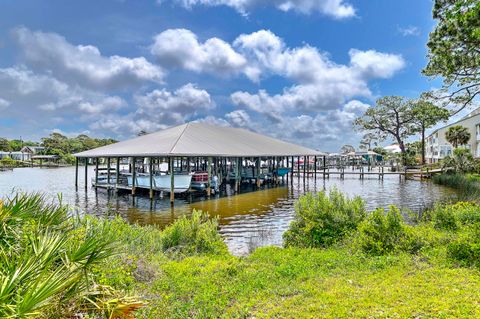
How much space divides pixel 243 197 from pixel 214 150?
13.6ft

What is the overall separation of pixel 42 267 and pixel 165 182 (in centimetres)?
1927

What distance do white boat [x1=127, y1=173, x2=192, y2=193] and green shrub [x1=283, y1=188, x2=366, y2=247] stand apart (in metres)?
13.0

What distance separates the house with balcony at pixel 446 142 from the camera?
45844 mm

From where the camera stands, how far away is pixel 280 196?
2461cm

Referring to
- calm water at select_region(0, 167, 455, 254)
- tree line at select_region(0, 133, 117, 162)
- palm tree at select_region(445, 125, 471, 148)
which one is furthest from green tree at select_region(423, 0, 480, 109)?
tree line at select_region(0, 133, 117, 162)

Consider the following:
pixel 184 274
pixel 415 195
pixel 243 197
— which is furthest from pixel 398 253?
pixel 415 195

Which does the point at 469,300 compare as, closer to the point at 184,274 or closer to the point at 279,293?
the point at 279,293

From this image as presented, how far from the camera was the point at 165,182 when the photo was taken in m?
22.3

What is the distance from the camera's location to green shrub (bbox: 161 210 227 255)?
8778 mm

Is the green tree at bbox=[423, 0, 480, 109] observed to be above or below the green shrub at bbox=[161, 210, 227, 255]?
above

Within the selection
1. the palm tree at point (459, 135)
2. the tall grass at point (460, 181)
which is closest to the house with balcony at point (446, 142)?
the palm tree at point (459, 135)

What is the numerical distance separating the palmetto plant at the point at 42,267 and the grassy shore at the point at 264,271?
0.02 meters

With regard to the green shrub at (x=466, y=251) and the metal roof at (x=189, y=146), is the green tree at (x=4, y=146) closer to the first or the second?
the metal roof at (x=189, y=146)

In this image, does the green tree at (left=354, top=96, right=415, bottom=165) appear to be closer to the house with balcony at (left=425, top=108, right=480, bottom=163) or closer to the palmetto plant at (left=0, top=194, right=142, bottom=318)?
the house with balcony at (left=425, top=108, right=480, bottom=163)
